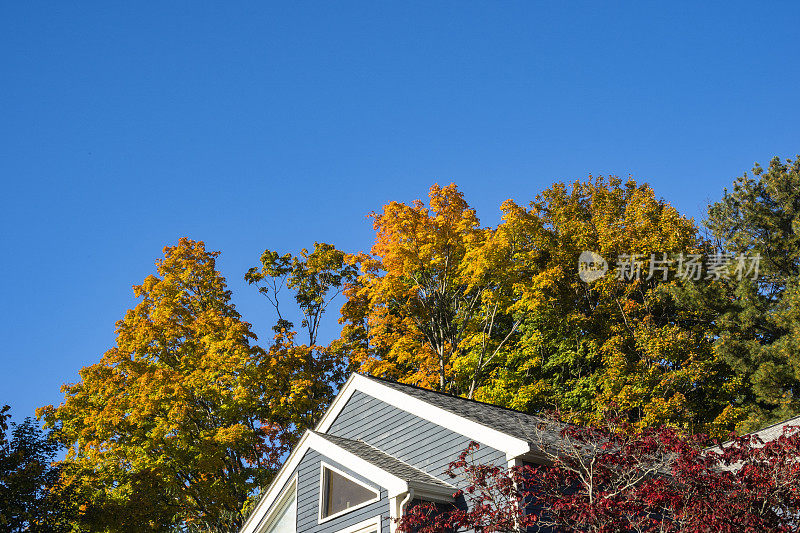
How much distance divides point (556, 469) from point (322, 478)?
4.95 m

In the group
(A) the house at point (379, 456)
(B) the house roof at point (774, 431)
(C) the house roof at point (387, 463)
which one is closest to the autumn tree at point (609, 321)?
(B) the house roof at point (774, 431)

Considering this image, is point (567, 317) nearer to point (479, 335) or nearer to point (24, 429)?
point (479, 335)

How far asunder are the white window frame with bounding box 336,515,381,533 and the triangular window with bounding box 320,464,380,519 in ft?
1.04

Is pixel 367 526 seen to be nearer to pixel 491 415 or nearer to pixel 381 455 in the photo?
pixel 381 455

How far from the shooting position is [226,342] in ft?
89.8

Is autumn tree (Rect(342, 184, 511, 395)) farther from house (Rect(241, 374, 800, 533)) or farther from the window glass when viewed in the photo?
the window glass

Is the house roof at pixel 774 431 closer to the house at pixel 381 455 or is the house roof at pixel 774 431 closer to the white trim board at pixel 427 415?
the house at pixel 381 455

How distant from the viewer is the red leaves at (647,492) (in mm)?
9914

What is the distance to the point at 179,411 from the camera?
81.9 feet

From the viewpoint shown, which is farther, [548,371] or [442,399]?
[548,371]

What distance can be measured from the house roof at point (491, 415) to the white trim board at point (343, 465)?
153cm

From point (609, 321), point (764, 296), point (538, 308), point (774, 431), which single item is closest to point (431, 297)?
point (538, 308)

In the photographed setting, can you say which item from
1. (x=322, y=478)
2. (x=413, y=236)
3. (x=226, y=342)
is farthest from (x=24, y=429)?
(x=413, y=236)

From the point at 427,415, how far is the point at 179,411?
13483 millimetres
